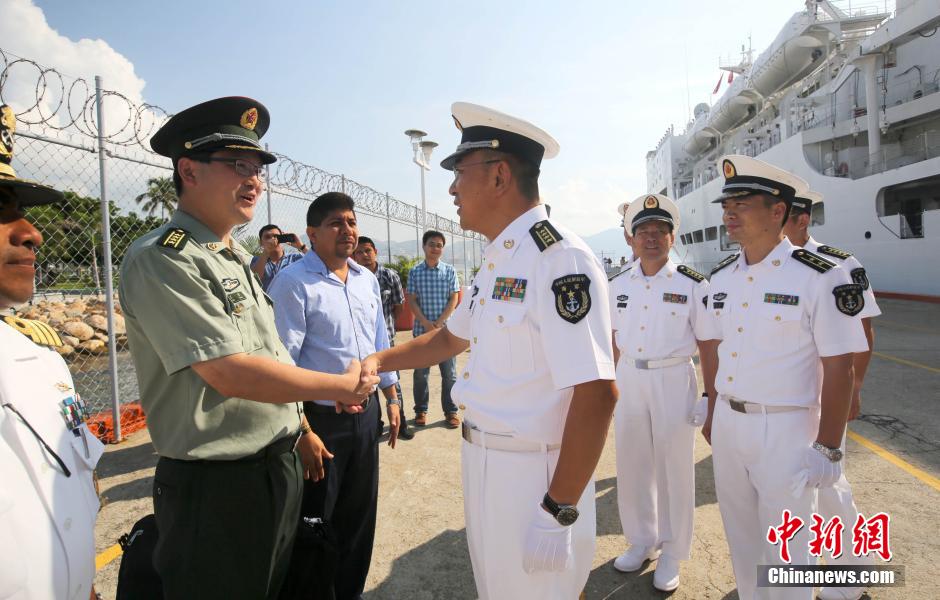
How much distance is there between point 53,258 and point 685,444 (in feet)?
25.0

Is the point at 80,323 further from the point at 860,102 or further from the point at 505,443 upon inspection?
the point at 860,102

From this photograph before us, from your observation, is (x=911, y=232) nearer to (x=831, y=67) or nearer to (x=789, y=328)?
(x=831, y=67)

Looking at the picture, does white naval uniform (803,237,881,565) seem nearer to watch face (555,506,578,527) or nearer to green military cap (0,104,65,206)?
watch face (555,506,578,527)

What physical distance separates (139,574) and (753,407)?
2766mm

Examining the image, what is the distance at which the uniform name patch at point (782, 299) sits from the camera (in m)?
2.47

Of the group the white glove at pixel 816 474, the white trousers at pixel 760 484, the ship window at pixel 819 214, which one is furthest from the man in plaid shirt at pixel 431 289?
the ship window at pixel 819 214

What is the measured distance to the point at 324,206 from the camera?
3.03m

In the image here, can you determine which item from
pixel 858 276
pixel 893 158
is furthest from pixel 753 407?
pixel 893 158

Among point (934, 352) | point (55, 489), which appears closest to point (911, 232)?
point (934, 352)

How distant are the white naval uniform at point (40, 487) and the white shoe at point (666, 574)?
2.77 metres

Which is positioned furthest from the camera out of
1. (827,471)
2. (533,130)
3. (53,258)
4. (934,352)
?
(934,352)

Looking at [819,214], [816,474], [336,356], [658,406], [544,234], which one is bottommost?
[816,474]

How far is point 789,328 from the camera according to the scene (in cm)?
247

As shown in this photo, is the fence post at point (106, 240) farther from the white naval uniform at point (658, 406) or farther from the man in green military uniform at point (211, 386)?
the white naval uniform at point (658, 406)
